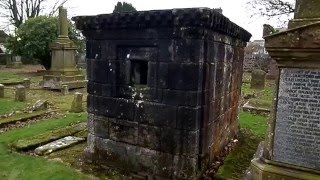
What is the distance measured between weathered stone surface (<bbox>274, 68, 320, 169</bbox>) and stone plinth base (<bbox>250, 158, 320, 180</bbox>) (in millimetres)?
109

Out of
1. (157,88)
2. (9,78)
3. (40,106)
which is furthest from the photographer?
(9,78)

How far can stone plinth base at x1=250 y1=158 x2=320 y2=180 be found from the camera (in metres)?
4.07

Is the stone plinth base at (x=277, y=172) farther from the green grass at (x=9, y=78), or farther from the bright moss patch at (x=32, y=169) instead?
the green grass at (x=9, y=78)

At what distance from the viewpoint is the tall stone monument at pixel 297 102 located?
385 centimetres

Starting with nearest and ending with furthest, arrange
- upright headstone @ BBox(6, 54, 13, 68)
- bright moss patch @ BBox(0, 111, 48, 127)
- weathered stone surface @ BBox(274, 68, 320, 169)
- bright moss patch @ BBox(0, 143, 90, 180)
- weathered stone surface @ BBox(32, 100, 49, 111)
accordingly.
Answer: weathered stone surface @ BBox(274, 68, 320, 169), bright moss patch @ BBox(0, 143, 90, 180), bright moss patch @ BBox(0, 111, 48, 127), weathered stone surface @ BBox(32, 100, 49, 111), upright headstone @ BBox(6, 54, 13, 68)

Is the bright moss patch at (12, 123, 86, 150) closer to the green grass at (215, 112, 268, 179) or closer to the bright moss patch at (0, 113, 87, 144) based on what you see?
the bright moss patch at (0, 113, 87, 144)

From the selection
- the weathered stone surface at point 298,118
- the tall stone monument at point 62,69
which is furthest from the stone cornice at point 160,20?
the tall stone monument at point 62,69

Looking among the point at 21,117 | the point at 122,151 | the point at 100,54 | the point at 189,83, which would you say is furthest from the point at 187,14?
the point at 21,117

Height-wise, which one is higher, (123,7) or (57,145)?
(123,7)

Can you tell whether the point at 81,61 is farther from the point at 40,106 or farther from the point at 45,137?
the point at 45,137

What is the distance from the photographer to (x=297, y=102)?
4.09 metres

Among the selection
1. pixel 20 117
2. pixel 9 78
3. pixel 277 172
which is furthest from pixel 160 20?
pixel 9 78

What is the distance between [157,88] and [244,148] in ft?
11.2

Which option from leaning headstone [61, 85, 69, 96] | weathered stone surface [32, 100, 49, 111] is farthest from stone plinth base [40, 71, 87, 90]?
weathered stone surface [32, 100, 49, 111]
